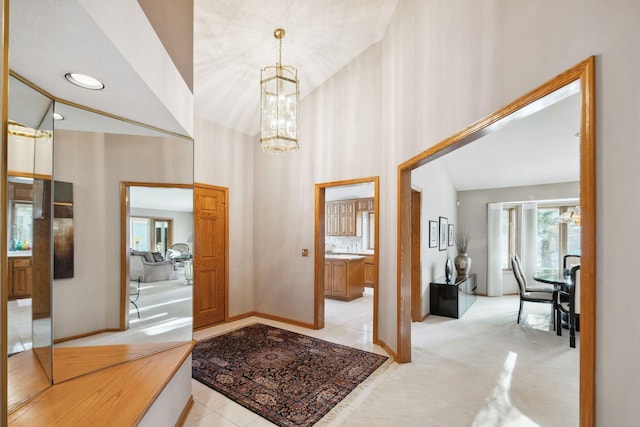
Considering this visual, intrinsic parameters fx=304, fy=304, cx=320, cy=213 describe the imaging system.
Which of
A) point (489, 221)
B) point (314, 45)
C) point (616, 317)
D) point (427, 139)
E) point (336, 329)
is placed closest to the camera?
point (616, 317)

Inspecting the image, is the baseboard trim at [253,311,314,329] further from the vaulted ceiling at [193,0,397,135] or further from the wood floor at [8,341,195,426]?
the vaulted ceiling at [193,0,397,135]

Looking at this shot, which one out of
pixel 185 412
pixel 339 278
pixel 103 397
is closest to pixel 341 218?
pixel 339 278

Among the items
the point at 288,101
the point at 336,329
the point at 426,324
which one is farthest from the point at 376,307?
the point at 288,101

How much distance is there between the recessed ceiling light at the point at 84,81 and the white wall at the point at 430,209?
12.1ft

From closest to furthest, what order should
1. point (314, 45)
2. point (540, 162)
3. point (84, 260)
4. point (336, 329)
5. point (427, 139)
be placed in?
point (84, 260) → point (427, 139) → point (314, 45) → point (336, 329) → point (540, 162)

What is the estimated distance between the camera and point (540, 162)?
531cm

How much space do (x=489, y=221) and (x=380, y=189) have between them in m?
4.33

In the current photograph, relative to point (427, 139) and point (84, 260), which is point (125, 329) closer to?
point (84, 260)

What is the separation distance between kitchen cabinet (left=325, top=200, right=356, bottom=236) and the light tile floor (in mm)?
4057

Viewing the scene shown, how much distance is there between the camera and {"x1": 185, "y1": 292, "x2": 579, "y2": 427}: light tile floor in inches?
92.4

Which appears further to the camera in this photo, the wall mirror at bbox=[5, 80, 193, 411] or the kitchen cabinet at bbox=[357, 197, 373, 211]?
the kitchen cabinet at bbox=[357, 197, 373, 211]

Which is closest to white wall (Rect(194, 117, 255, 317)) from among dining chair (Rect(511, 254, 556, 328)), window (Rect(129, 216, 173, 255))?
window (Rect(129, 216, 173, 255))

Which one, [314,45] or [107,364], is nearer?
[107,364]

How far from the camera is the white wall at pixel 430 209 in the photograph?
188 inches
